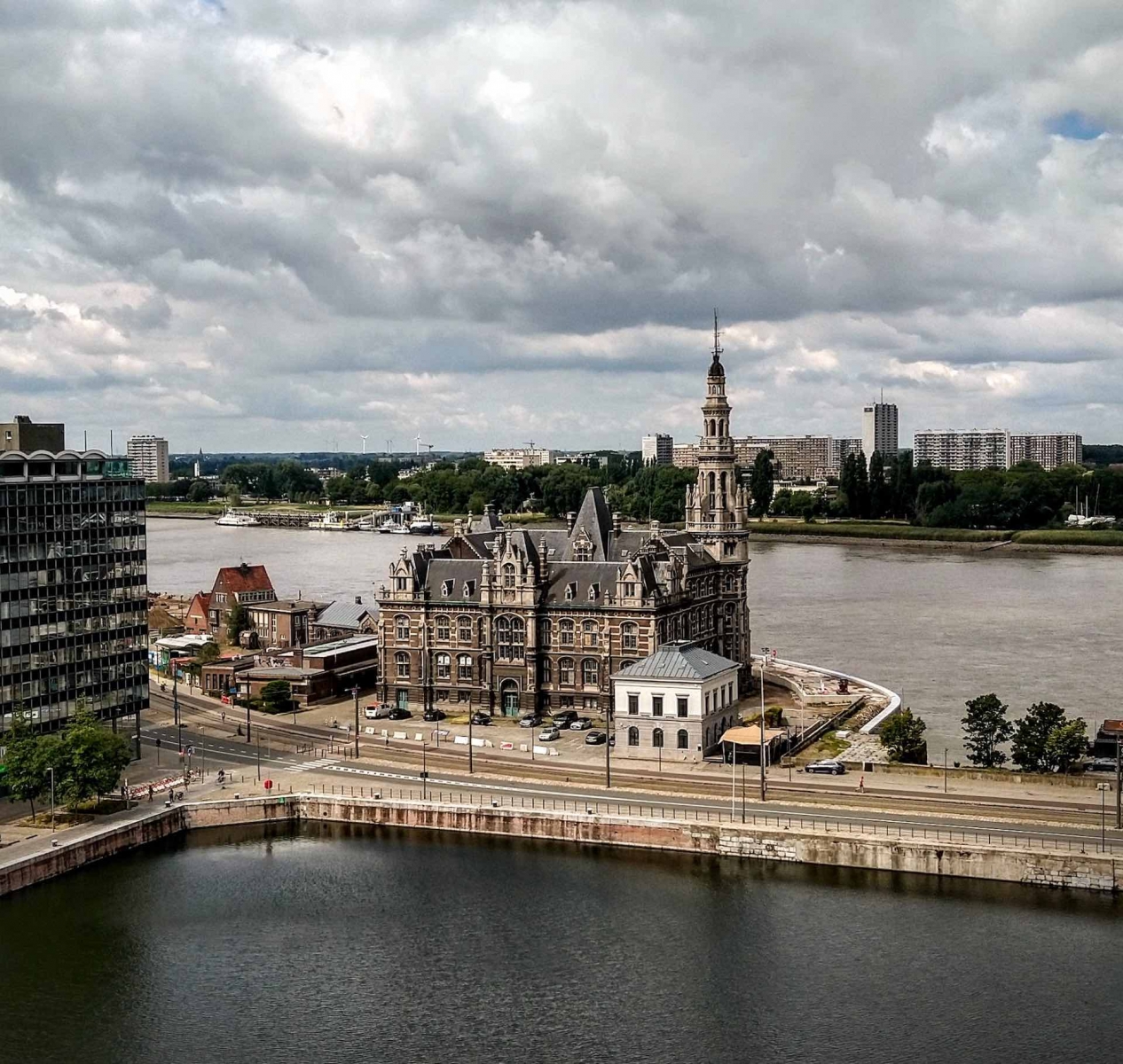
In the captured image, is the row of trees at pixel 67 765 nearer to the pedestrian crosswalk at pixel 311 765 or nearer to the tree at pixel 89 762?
the tree at pixel 89 762

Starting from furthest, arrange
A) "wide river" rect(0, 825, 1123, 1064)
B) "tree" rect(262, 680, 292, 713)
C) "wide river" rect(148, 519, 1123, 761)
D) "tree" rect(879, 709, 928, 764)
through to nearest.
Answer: "wide river" rect(148, 519, 1123, 761)
"tree" rect(262, 680, 292, 713)
"tree" rect(879, 709, 928, 764)
"wide river" rect(0, 825, 1123, 1064)

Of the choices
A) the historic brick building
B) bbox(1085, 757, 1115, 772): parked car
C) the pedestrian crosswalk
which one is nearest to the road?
the pedestrian crosswalk

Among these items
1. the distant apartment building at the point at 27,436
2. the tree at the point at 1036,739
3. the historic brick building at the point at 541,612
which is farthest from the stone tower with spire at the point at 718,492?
the distant apartment building at the point at 27,436

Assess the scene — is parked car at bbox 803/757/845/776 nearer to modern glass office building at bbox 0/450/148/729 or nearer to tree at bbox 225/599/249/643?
modern glass office building at bbox 0/450/148/729

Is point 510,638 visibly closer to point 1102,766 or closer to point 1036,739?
point 1036,739

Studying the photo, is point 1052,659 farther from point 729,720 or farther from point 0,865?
point 0,865

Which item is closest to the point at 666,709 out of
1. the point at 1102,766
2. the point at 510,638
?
the point at 510,638

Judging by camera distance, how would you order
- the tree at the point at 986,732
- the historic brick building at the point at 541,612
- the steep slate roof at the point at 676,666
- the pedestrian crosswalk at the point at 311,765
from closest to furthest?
the tree at the point at 986,732, the pedestrian crosswalk at the point at 311,765, the steep slate roof at the point at 676,666, the historic brick building at the point at 541,612
